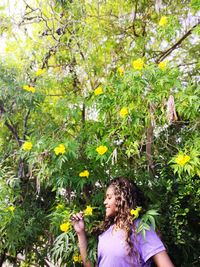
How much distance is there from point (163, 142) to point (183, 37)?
1015 mm

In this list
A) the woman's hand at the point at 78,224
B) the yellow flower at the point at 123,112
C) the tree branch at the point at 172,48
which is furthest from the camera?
the tree branch at the point at 172,48

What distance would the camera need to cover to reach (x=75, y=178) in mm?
2037

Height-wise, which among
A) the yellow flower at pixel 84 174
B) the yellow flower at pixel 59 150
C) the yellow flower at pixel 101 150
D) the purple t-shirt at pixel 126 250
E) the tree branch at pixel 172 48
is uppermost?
the tree branch at pixel 172 48

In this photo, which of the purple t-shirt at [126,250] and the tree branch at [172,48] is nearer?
the purple t-shirt at [126,250]

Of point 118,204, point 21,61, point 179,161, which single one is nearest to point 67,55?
point 21,61

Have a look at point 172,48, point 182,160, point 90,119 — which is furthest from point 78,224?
point 172,48

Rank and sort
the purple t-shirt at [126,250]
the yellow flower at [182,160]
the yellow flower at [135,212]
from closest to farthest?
the purple t-shirt at [126,250] < the yellow flower at [135,212] < the yellow flower at [182,160]

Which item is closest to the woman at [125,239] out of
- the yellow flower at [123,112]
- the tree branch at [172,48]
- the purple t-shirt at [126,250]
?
the purple t-shirt at [126,250]

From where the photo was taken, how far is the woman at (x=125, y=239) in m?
1.26

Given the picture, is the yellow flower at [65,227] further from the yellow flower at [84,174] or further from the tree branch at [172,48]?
the tree branch at [172,48]

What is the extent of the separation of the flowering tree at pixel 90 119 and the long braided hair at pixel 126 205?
404 millimetres

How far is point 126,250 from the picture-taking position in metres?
1.26

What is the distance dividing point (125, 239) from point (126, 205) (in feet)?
0.52

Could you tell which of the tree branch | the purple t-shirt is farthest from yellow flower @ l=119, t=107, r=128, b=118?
the tree branch
